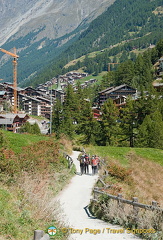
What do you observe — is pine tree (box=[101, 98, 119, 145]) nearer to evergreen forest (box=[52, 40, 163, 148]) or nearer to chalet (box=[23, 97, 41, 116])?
evergreen forest (box=[52, 40, 163, 148])

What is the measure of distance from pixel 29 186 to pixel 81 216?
333 cm

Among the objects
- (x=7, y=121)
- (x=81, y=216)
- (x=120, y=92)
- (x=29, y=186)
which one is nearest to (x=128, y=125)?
(x=81, y=216)

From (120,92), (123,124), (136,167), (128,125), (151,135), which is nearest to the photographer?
(136,167)

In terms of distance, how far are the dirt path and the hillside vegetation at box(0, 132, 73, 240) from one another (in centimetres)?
82

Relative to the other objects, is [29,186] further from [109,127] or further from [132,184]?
[109,127]

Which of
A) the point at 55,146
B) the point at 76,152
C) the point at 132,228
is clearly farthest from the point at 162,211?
the point at 76,152

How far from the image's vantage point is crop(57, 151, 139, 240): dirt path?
13914mm

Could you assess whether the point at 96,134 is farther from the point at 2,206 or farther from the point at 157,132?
the point at 2,206

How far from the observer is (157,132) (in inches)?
1801

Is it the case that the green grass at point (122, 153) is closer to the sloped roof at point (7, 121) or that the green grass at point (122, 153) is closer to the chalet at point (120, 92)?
the sloped roof at point (7, 121)

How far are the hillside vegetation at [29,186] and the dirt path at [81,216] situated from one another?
82 cm

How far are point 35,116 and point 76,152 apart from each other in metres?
120

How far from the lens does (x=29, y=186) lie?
1717cm

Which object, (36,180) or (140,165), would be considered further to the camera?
(140,165)
